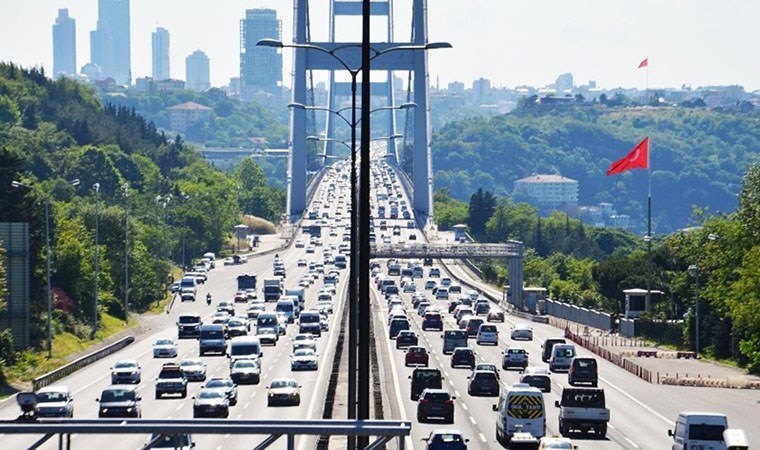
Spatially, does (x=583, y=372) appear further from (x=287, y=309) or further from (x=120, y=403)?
(x=287, y=309)

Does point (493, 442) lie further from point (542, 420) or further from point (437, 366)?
point (437, 366)

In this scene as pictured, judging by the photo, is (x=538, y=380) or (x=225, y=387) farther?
(x=538, y=380)

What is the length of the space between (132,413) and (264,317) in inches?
1696

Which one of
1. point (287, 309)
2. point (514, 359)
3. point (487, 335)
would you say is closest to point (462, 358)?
point (514, 359)

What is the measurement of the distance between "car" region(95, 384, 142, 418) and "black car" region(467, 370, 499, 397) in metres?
15.1

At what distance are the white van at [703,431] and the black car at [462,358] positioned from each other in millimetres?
35749

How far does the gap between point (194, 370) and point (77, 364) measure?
7.25 meters

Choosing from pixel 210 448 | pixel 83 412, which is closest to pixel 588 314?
pixel 83 412

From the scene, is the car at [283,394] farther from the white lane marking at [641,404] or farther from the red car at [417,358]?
the red car at [417,358]

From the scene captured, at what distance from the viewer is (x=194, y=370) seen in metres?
69.9

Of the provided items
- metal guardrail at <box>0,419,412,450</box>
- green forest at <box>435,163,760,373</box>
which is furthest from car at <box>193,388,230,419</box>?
metal guardrail at <box>0,419,412,450</box>

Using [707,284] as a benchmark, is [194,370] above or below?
below

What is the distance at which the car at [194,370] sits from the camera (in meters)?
69.3

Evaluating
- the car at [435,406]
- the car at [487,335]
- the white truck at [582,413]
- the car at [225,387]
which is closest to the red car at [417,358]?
the car at [487,335]
